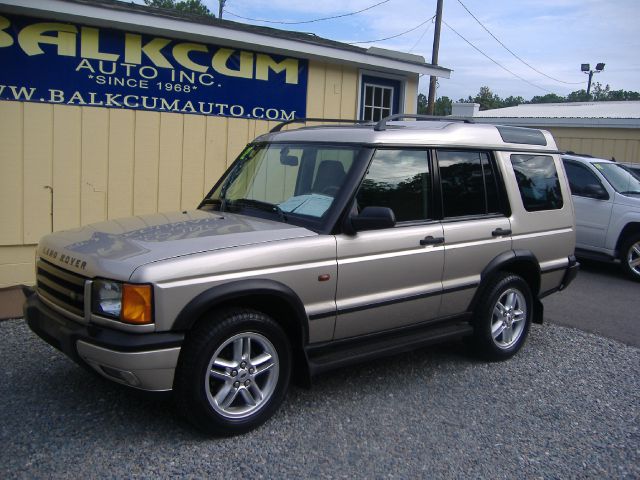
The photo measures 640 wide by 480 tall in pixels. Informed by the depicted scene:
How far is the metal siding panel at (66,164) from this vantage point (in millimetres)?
6715

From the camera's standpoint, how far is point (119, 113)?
7066 mm

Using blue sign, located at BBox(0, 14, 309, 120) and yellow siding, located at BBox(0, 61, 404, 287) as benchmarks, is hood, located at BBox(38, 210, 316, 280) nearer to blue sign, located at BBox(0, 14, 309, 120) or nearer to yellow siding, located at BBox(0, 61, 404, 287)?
yellow siding, located at BBox(0, 61, 404, 287)

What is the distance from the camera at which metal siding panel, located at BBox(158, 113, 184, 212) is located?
24.4ft

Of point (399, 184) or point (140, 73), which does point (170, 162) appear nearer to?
point (140, 73)

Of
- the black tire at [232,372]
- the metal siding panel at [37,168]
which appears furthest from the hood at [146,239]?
the metal siding panel at [37,168]

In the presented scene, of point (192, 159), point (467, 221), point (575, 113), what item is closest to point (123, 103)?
point (192, 159)

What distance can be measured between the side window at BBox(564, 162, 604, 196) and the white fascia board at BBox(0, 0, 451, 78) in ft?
10.5

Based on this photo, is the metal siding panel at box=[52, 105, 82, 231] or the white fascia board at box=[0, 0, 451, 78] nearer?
the white fascia board at box=[0, 0, 451, 78]

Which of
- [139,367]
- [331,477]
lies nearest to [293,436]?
[331,477]

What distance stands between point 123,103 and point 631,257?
7639mm

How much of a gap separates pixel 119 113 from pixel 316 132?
321cm

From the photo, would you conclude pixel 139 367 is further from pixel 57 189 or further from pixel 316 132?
pixel 57 189

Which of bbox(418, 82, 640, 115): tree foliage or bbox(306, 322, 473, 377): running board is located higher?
bbox(418, 82, 640, 115): tree foliage

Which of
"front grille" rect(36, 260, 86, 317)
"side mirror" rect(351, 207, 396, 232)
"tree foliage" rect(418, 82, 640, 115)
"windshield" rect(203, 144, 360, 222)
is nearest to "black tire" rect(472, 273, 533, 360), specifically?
"side mirror" rect(351, 207, 396, 232)
